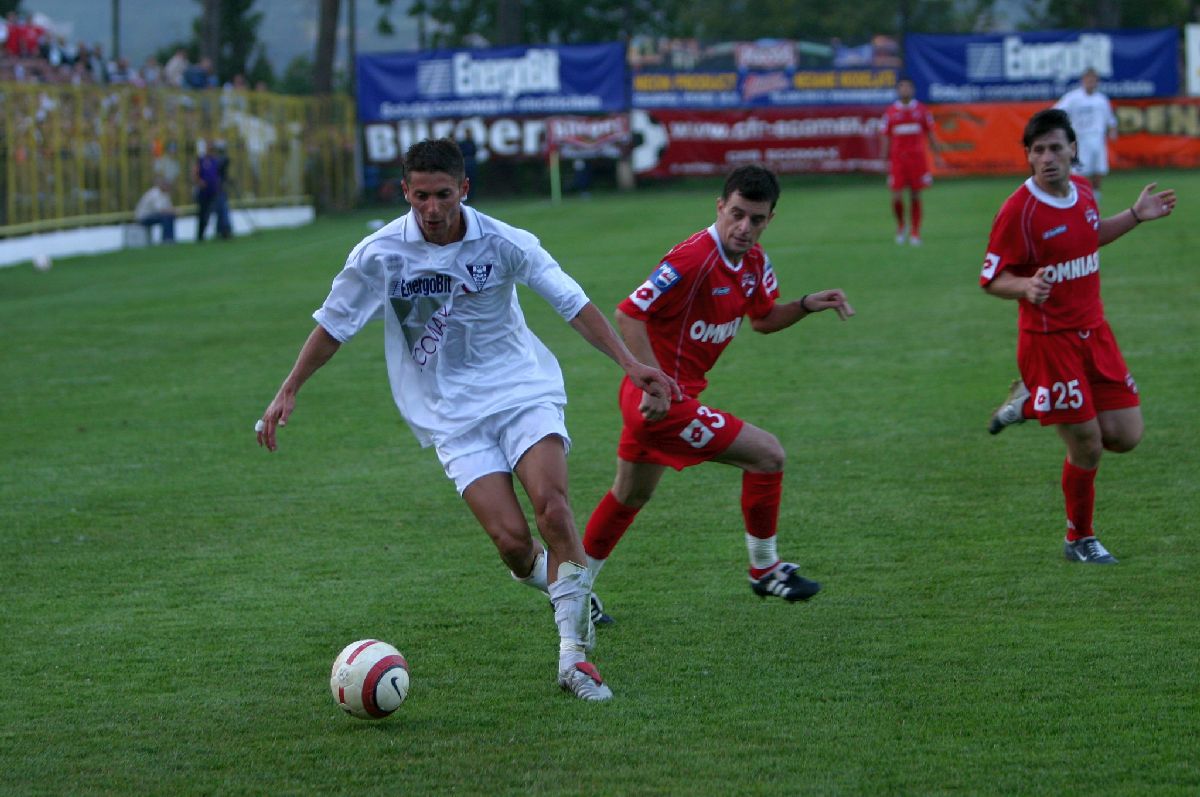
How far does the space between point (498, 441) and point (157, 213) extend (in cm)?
2580

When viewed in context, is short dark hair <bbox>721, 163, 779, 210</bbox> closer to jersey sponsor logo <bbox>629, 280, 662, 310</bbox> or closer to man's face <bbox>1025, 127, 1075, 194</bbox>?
jersey sponsor logo <bbox>629, 280, 662, 310</bbox>

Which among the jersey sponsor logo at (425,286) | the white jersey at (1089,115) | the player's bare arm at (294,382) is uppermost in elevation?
the white jersey at (1089,115)

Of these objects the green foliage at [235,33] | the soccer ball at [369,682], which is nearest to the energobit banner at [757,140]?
the green foliage at [235,33]

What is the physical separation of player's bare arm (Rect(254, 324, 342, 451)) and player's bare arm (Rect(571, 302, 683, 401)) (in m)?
0.87

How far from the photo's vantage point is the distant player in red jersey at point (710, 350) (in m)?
5.93

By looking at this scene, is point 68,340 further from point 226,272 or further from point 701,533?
point 701,533

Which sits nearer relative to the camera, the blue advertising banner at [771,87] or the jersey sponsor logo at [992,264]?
the jersey sponsor logo at [992,264]

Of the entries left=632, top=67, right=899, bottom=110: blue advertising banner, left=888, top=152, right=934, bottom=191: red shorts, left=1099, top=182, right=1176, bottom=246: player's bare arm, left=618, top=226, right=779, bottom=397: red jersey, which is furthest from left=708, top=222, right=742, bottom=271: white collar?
left=632, top=67, right=899, bottom=110: blue advertising banner

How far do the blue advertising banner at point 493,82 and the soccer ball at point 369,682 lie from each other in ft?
110

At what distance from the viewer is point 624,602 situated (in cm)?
651

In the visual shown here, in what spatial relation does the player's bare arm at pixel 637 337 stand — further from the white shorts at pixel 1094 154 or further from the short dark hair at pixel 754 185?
the white shorts at pixel 1094 154

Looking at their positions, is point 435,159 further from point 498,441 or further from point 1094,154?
point 1094,154

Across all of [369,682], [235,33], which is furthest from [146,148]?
[235,33]

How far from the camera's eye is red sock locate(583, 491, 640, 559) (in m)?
6.32
